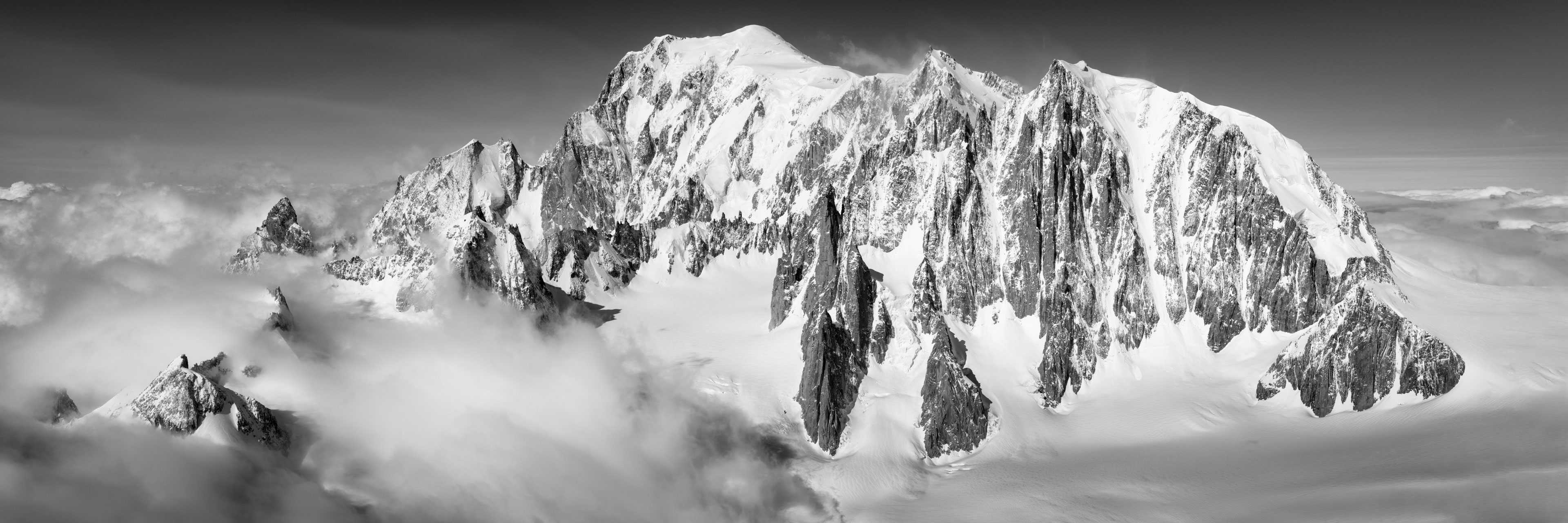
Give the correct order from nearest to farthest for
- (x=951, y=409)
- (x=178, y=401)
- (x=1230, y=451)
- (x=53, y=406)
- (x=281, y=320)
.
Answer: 1. (x=178, y=401)
2. (x=53, y=406)
3. (x=1230, y=451)
4. (x=281, y=320)
5. (x=951, y=409)

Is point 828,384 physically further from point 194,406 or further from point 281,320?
point 281,320

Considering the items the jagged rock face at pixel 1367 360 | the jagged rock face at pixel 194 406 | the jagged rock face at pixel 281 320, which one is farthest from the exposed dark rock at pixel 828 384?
the jagged rock face at pixel 281 320

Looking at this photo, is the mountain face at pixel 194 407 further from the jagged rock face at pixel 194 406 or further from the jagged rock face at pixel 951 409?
A: the jagged rock face at pixel 951 409

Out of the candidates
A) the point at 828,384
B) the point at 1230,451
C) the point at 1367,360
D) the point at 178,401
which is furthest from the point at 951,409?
the point at 178,401

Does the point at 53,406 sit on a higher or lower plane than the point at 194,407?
lower

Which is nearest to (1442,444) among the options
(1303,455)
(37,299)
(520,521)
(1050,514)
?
(1303,455)

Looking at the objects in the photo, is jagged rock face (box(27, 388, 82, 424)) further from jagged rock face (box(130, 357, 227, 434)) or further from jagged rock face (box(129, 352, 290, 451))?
jagged rock face (box(129, 352, 290, 451))
